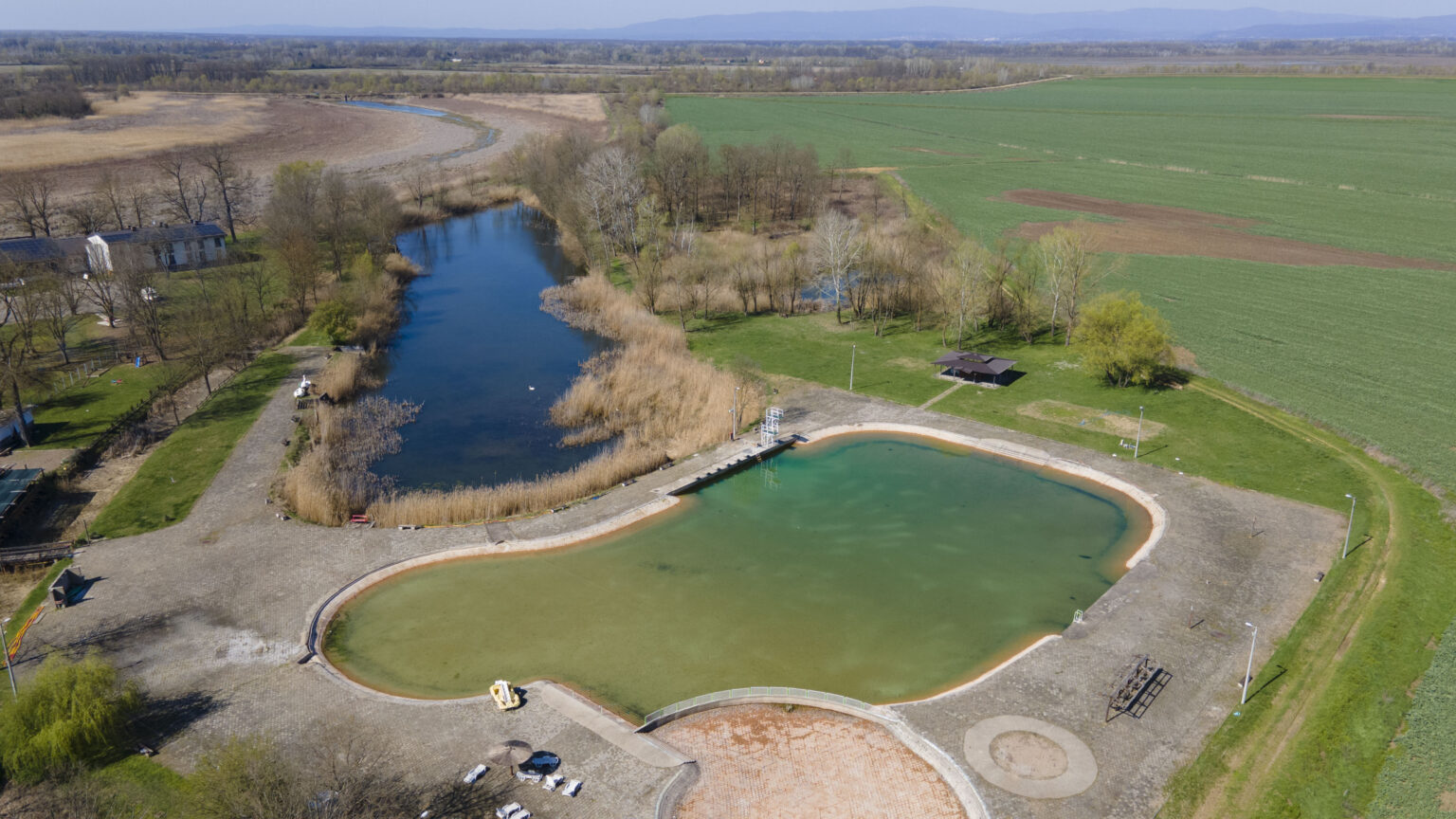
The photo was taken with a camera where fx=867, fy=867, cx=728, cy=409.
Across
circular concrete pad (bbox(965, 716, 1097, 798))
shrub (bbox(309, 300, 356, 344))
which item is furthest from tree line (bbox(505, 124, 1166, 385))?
A: circular concrete pad (bbox(965, 716, 1097, 798))

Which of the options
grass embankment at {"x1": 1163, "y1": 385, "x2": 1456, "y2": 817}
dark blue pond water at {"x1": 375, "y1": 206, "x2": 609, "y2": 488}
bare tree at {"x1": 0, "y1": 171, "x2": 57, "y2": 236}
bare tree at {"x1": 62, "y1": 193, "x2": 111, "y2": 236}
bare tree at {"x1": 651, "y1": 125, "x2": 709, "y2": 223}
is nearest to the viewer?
grass embankment at {"x1": 1163, "y1": 385, "x2": 1456, "y2": 817}

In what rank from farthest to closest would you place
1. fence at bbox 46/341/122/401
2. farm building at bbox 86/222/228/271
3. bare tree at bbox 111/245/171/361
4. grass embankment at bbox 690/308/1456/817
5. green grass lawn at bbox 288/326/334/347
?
farm building at bbox 86/222/228/271 → green grass lawn at bbox 288/326/334/347 → bare tree at bbox 111/245/171/361 → fence at bbox 46/341/122/401 → grass embankment at bbox 690/308/1456/817

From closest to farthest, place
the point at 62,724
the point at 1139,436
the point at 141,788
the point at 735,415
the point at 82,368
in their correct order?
1. the point at 141,788
2. the point at 62,724
3. the point at 1139,436
4. the point at 735,415
5. the point at 82,368

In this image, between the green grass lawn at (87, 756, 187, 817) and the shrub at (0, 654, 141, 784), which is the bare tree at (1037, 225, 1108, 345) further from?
the shrub at (0, 654, 141, 784)

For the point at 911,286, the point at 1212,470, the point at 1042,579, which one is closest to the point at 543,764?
the point at 1042,579

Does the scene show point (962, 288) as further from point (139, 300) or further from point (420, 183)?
point (420, 183)

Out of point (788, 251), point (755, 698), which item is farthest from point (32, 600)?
point (788, 251)
